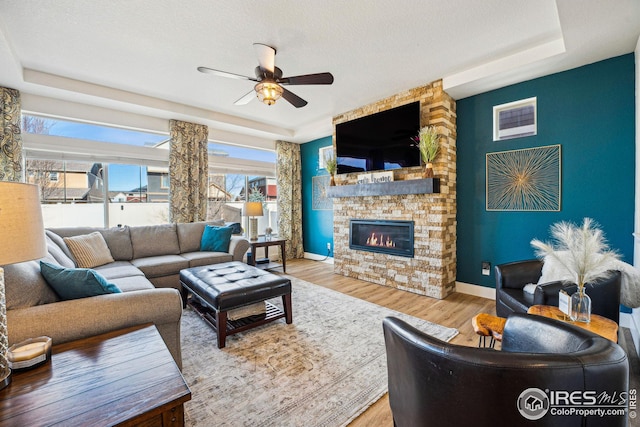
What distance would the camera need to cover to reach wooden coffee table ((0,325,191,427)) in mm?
853

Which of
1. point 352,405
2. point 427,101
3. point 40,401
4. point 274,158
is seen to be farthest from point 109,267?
point 427,101

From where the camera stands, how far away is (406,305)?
3.31m

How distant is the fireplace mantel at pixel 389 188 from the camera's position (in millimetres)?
3459

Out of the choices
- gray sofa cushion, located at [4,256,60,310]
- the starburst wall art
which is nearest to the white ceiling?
the starburst wall art

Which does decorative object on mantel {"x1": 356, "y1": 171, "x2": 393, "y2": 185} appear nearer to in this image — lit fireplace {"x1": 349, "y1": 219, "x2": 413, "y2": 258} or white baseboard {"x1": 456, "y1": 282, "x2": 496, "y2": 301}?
lit fireplace {"x1": 349, "y1": 219, "x2": 413, "y2": 258}

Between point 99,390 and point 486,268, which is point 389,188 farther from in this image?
point 99,390

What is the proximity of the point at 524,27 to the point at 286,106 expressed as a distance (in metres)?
3.00

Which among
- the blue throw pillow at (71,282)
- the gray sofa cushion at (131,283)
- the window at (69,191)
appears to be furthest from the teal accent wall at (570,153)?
the window at (69,191)

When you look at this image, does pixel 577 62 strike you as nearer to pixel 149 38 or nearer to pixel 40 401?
pixel 149 38

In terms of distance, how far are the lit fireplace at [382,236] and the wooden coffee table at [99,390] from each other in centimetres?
325

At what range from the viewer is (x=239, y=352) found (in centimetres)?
224

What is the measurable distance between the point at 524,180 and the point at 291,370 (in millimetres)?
3252

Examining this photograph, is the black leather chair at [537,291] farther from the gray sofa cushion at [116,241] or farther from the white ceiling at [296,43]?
the gray sofa cushion at [116,241]

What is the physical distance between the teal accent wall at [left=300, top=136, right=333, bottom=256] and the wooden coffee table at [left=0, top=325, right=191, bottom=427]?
460 centimetres
